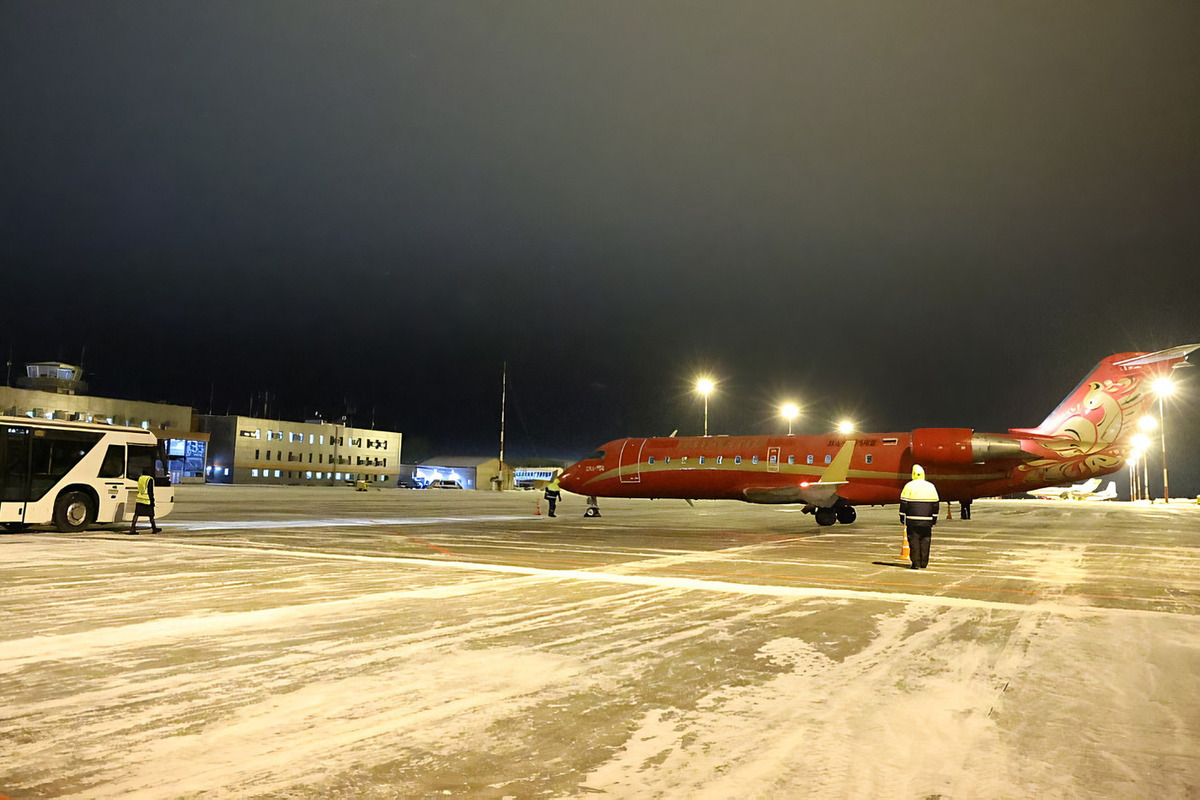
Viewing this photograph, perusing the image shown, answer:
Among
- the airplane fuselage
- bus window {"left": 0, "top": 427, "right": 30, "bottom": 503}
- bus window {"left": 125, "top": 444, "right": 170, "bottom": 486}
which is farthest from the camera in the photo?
the airplane fuselage

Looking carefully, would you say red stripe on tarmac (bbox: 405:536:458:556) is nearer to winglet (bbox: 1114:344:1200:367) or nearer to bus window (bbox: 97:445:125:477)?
bus window (bbox: 97:445:125:477)

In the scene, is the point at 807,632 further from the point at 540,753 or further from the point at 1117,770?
the point at 540,753

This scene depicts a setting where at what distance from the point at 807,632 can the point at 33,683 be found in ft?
21.1

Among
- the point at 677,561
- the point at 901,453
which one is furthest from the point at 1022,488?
the point at 677,561

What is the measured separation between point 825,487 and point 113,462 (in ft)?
67.0

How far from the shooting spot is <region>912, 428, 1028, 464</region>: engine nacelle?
23859 mm

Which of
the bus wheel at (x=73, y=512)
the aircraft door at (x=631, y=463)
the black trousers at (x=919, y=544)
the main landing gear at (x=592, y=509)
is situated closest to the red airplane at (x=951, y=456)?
the aircraft door at (x=631, y=463)

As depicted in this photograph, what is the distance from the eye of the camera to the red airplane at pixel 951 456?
79.3 feet

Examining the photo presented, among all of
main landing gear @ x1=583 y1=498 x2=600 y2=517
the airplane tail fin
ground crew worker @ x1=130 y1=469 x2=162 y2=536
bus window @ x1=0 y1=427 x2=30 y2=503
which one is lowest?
main landing gear @ x1=583 y1=498 x2=600 y2=517

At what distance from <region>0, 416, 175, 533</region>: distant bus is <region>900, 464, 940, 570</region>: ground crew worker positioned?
1797cm

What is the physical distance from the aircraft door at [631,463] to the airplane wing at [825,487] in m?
5.52

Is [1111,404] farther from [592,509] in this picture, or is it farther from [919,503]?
[592,509]

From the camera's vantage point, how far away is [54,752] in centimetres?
403

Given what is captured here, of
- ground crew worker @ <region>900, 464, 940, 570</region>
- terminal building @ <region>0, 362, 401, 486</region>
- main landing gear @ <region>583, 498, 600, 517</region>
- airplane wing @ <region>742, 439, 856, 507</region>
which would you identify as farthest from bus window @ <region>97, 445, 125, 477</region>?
terminal building @ <region>0, 362, 401, 486</region>
